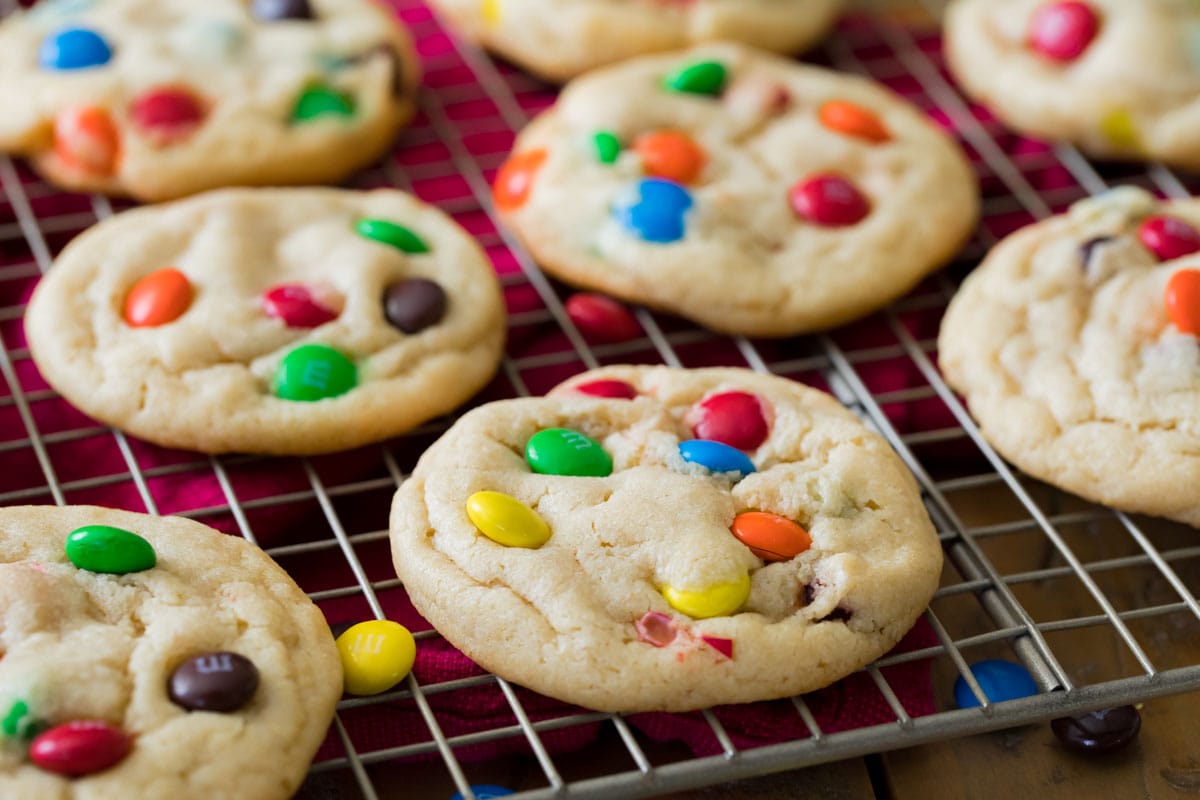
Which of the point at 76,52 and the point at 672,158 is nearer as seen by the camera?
the point at 672,158

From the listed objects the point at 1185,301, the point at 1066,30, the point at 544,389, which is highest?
the point at 1066,30

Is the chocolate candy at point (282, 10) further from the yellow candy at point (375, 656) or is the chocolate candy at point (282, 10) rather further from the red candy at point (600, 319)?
the yellow candy at point (375, 656)

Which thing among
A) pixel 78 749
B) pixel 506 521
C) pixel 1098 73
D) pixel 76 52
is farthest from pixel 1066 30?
pixel 78 749

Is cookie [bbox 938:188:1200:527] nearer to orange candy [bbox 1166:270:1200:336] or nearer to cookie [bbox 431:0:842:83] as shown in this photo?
orange candy [bbox 1166:270:1200:336]

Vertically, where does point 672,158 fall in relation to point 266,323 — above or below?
above

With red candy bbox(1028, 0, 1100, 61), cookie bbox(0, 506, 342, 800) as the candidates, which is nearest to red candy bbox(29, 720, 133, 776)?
cookie bbox(0, 506, 342, 800)

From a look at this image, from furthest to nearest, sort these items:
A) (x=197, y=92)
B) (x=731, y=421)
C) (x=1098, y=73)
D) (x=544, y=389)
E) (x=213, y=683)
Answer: (x=1098, y=73)
(x=197, y=92)
(x=544, y=389)
(x=731, y=421)
(x=213, y=683)

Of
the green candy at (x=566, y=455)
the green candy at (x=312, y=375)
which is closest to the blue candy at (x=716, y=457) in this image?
the green candy at (x=566, y=455)

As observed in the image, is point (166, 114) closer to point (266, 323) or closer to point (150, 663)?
point (266, 323)

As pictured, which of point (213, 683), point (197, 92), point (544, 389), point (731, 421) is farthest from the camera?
point (197, 92)
